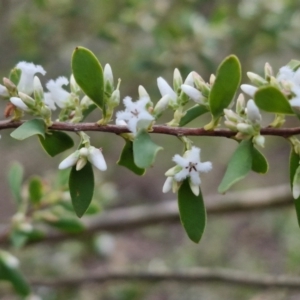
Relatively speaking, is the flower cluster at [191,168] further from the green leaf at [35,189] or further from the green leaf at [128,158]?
the green leaf at [35,189]

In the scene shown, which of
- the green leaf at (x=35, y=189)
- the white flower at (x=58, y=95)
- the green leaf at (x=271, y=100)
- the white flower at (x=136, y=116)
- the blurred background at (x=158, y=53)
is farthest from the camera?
the blurred background at (x=158, y=53)

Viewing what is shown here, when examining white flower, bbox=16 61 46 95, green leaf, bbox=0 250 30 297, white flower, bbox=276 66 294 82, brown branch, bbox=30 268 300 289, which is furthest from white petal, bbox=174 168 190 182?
brown branch, bbox=30 268 300 289

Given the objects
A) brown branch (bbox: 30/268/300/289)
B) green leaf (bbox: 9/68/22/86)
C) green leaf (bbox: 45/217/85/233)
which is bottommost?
brown branch (bbox: 30/268/300/289)

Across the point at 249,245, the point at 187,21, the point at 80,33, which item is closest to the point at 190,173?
the point at 187,21

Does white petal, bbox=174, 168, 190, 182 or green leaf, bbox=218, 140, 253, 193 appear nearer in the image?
green leaf, bbox=218, 140, 253, 193

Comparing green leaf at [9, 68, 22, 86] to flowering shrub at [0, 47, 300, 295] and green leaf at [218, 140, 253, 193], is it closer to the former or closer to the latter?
flowering shrub at [0, 47, 300, 295]

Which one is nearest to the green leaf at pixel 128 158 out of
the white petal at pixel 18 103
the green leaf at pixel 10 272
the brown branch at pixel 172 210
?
the white petal at pixel 18 103
